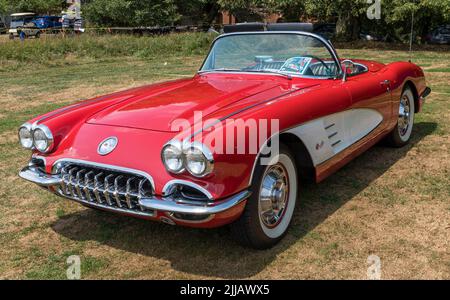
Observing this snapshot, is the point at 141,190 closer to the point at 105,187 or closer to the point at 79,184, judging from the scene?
the point at 105,187

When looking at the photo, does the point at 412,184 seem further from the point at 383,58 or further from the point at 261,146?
the point at 383,58

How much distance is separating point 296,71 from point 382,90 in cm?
99

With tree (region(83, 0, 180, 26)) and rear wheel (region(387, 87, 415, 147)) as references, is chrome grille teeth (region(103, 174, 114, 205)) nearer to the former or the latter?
Answer: rear wheel (region(387, 87, 415, 147))

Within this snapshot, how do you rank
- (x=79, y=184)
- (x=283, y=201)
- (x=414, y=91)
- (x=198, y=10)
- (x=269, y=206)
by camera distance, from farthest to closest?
(x=198, y=10) → (x=414, y=91) → (x=283, y=201) → (x=269, y=206) → (x=79, y=184)

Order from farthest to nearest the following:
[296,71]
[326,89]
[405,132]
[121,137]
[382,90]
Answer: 1. [405,132]
2. [382,90]
3. [296,71]
4. [326,89]
5. [121,137]

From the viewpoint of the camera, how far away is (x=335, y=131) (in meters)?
3.62

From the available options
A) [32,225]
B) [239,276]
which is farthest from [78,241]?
[239,276]

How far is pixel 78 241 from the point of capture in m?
3.36

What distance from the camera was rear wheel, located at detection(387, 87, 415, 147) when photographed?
506 centimetres

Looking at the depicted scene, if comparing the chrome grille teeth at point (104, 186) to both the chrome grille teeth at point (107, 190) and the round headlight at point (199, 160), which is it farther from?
the round headlight at point (199, 160)

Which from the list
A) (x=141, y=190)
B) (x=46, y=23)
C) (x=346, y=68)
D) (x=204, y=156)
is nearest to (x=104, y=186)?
(x=141, y=190)

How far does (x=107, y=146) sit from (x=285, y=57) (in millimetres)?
1848

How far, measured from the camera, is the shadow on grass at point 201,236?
297 cm

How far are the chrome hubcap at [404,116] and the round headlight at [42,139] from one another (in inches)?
144
